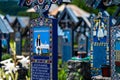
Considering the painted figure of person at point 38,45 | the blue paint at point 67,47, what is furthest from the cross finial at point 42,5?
the blue paint at point 67,47

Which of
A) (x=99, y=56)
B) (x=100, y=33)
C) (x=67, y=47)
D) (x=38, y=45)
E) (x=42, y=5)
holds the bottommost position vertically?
(x=67, y=47)

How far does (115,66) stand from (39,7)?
2284 millimetres

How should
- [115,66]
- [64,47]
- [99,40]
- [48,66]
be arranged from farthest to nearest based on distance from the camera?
[64,47]
[99,40]
[48,66]
[115,66]

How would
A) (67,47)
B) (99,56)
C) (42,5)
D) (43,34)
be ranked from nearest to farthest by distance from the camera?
(43,34)
(42,5)
(99,56)
(67,47)

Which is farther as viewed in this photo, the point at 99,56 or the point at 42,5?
the point at 99,56

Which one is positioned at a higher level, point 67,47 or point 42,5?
point 42,5

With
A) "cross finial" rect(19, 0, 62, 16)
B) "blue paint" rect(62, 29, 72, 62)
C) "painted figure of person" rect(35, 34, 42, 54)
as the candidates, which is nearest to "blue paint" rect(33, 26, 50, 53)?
"painted figure of person" rect(35, 34, 42, 54)

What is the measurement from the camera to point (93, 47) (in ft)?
32.4

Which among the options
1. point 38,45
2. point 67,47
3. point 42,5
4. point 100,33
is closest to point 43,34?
point 38,45

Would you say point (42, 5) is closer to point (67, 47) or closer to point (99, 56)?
point (99, 56)

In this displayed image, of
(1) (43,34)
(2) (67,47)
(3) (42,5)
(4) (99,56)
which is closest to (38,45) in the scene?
(1) (43,34)

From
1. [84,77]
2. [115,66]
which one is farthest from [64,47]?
[115,66]

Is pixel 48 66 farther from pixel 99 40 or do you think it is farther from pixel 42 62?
pixel 99 40

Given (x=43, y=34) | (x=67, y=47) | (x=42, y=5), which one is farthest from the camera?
(x=67, y=47)
